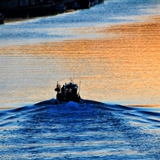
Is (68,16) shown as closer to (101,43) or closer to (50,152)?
(101,43)

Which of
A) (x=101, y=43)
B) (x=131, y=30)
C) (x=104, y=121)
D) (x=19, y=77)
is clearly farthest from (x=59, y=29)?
(x=104, y=121)

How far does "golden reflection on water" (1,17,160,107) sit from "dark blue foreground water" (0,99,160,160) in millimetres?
5287

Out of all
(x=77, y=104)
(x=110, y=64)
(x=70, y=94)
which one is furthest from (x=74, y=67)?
(x=77, y=104)

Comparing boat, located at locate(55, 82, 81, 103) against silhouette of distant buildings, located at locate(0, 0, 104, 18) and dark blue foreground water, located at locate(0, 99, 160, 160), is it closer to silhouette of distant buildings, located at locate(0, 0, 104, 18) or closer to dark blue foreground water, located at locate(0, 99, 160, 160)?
→ dark blue foreground water, located at locate(0, 99, 160, 160)

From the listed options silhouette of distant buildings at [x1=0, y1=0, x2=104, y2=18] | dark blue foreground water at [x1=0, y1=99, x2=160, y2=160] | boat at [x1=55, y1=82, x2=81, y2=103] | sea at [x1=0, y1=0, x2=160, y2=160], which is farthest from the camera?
silhouette of distant buildings at [x1=0, y1=0, x2=104, y2=18]

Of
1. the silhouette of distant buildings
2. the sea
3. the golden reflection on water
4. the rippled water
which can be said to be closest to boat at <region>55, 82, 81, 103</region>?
the sea

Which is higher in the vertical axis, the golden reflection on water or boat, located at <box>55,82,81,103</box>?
boat, located at <box>55,82,81,103</box>

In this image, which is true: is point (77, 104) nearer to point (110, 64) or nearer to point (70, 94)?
point (70, 94)

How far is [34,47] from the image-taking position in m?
80.4

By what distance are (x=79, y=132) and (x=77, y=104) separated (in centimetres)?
522

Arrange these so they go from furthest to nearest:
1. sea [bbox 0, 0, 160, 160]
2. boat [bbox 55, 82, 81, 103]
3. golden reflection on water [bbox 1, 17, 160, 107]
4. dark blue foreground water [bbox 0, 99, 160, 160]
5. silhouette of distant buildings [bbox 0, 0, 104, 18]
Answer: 1. silhouette of distant buildings [bbox 0, 0, 104, 18]
2. golden reflection on water [bbox 1, 17, 160, 107]
3. boat [bbox 55, 82, 81, 103]
4. sea [bbox 0, 0, 160, 160]
5. dark blue foreground water [bbox 0, 99, 160, 160]

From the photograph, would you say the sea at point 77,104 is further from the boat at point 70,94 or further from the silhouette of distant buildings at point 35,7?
the silhouette of distant buildings at point 35,7

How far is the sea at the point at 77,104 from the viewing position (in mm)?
38906

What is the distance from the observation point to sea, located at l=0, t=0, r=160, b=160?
128 ft
